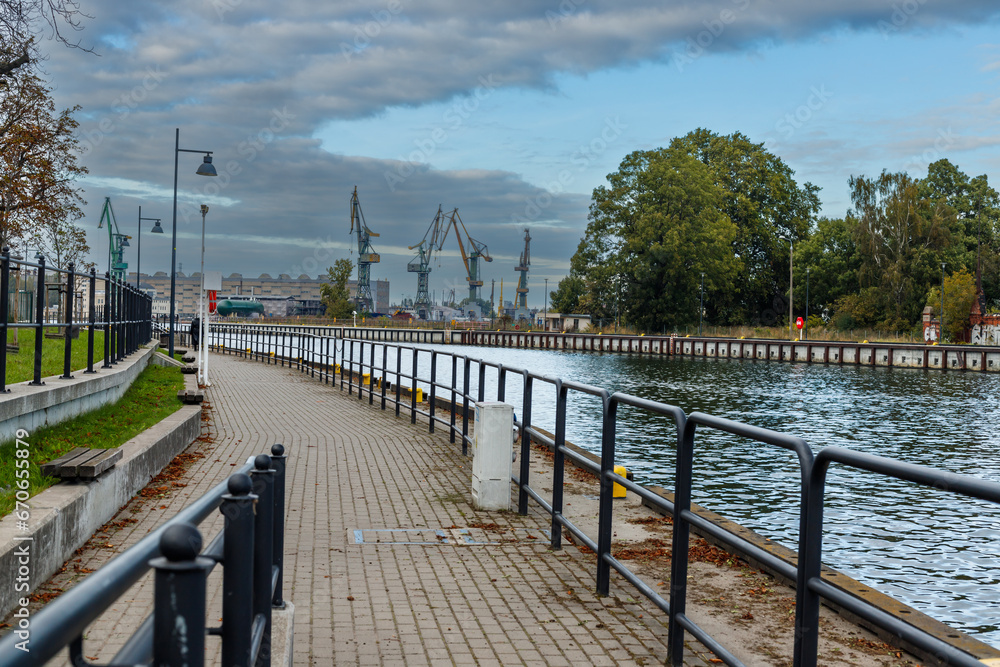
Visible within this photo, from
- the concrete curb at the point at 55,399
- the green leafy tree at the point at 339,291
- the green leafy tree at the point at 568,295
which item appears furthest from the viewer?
the green leafy tree at the point at 339,291

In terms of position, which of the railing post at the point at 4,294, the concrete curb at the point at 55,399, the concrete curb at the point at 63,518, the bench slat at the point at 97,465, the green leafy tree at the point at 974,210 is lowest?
the concrete curb at the point at 63,518

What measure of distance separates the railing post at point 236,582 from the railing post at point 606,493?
3.55 meters

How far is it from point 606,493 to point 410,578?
1544mm

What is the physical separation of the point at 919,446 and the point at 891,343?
54.7m

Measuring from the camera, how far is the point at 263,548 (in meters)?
2.91

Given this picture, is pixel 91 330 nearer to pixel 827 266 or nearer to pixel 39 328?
pixel 39 328

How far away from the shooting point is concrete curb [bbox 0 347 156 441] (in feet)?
25.3

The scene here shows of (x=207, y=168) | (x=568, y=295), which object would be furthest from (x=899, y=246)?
(x=207, y=168)

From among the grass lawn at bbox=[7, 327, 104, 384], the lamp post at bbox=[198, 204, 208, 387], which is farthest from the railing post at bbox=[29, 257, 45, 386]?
the lamp post at bbox=[198, 204, 208, 387]

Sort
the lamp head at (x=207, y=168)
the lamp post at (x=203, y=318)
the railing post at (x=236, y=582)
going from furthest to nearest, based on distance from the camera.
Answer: the lamp head at (x=207, y=168), the lamp post at (x=203, y=318), the railing post at (x=236, y=582)

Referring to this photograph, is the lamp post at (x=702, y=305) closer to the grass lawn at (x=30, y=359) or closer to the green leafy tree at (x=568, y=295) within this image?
the green leafy tree at (x=568, y=295)

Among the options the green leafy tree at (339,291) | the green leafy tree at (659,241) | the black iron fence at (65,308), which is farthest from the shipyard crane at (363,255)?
the black iron fence at (65,308)

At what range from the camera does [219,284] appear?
2395cm

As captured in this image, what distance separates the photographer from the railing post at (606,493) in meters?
5.75
